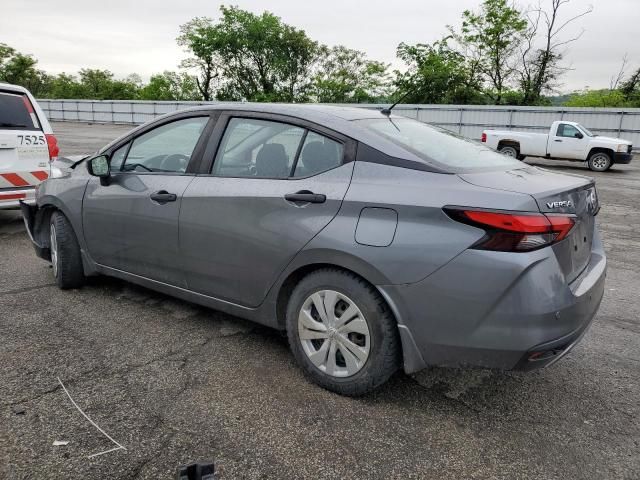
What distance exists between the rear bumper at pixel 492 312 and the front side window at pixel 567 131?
16.7 metres

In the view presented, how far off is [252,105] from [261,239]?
3.12 feet

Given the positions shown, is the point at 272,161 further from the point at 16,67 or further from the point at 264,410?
the point at 16,67

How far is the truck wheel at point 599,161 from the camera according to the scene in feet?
54.9

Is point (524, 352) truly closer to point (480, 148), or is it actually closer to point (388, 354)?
point (388, 354)

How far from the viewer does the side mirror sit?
3.74 m

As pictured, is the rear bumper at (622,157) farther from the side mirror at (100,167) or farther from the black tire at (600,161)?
the side mirror at (100,167)

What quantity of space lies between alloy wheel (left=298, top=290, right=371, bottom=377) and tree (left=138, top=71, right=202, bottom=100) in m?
56.0

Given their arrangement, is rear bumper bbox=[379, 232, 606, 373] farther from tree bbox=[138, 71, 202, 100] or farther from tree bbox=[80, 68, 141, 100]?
tree bbox=[80, 68, 141, 100]

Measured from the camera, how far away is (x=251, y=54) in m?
53.1

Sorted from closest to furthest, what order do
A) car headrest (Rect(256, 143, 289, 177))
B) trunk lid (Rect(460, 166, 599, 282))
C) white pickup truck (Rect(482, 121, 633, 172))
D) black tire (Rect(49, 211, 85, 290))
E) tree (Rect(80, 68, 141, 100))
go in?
trunk lid (Rect(460, 166, 599, 282)) < car headrest (Rect(256, 143, 289, 177)) < black tire (Rect(49, 211, 85, 290)) < white pickup truck (Rect(482, 121, 633, 172)) < tree (Rect(80, 68, 141, 100))

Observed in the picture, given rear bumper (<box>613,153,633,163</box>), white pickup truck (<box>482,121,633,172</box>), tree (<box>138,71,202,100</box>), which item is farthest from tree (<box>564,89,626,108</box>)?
tree (<box>138,71,202,100</box>)

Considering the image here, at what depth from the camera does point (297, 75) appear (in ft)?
177

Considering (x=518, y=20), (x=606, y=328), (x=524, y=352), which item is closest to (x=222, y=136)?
(x=524, y=352)

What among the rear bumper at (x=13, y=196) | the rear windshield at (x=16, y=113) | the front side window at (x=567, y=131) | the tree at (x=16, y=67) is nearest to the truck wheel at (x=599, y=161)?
the front side window at (x=567, y=131)
